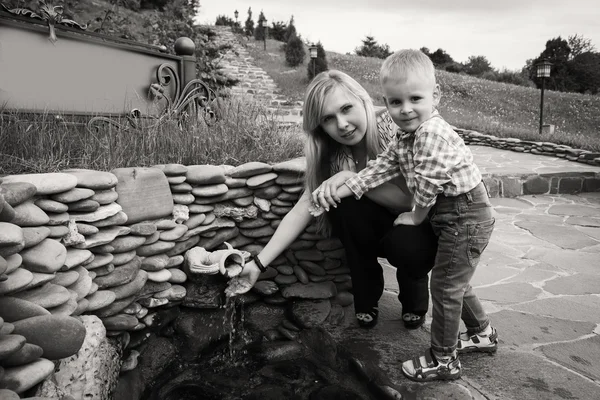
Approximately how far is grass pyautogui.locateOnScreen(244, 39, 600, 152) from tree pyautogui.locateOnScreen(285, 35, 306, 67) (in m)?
0.31

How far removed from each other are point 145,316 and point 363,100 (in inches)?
54.3

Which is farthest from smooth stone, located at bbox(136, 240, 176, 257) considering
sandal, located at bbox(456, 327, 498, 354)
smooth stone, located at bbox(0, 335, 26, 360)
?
sandal, located at bbox(456, 327, 498, 354)

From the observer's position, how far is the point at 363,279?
84.3 inches

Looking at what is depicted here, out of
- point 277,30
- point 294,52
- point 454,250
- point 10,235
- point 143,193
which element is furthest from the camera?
point 277,30

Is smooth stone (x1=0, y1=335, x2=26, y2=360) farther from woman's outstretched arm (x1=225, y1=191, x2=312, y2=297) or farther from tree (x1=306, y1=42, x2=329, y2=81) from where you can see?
tree (x1=306, y1=42, x2=329, y2=81)

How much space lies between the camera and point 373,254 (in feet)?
7.00

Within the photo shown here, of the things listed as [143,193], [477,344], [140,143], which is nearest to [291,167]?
[143,193]

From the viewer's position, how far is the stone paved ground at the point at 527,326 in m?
1.69

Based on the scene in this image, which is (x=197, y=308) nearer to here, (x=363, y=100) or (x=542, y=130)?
(x=363, y=100)

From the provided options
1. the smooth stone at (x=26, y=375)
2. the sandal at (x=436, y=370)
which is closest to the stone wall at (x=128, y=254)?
the smooth stone at (x=26, y=375)

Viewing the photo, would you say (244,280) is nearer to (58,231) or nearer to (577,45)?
(58,231)

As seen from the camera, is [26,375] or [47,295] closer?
[26,375]

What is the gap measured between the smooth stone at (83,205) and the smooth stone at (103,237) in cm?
11

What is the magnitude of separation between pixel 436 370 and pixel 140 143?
1.81 m
